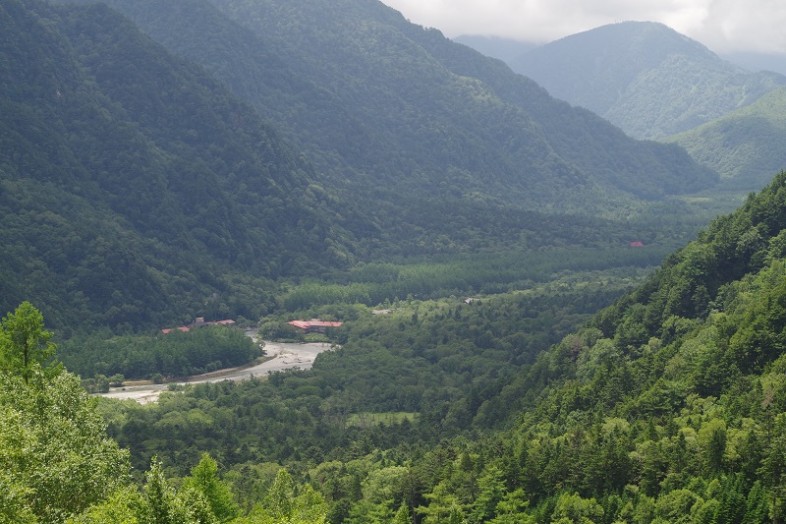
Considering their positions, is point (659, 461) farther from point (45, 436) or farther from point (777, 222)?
point (777, 222)

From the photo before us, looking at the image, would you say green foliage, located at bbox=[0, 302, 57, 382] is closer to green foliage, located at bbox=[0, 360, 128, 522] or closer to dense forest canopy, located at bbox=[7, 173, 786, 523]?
dense forest canopy, located at bbox=[7, 173, 786, 523]

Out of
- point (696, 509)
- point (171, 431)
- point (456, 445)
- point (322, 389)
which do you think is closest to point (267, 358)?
point (322, 389)

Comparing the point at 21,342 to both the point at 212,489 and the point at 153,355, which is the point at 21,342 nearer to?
the point at 212,489

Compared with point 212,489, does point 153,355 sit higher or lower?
lower

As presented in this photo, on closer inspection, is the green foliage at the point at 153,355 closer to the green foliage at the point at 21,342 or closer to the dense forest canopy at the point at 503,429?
the dense forest canopy at the point at 503,429

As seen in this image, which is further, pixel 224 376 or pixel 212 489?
pixel 224 376

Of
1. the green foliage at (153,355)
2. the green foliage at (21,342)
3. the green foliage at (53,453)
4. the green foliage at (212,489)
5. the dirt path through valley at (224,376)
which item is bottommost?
the dirt path through valley at (224,376)

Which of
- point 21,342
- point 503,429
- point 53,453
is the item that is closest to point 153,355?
point 503,429

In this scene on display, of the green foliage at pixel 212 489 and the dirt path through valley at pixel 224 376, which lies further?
the dirt path through valley at pixel 224 376

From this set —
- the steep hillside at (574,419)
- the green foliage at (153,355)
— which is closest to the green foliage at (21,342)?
the steep hillside at (574,419)

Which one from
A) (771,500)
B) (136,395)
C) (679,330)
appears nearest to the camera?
(771,500)

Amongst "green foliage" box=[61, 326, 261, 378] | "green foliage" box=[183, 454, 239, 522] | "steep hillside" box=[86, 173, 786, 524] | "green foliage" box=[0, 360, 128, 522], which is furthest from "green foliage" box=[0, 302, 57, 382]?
"green foliage" box=[61, 326, 261, 378]
